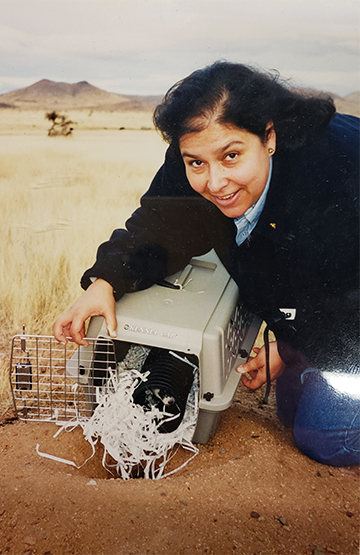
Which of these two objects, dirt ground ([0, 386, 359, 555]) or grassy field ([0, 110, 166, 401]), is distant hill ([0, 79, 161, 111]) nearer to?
grassy field ([0, 110, 166, 401])

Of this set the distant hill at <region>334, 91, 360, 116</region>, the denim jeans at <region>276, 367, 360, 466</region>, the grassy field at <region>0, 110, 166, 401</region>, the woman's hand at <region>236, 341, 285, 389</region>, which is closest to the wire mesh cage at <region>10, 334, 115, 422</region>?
the grassy field at <region>0, 110, 166, 401</region>

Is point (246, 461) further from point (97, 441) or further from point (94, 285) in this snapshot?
point (94, 285)

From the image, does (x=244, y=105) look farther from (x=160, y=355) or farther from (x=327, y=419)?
(x=327, y=419)

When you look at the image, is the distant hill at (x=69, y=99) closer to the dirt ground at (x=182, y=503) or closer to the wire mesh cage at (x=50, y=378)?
the wire mesh cage at (x=50, y=378)

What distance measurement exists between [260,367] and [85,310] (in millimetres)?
514

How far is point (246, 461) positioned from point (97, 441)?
0.38 metres

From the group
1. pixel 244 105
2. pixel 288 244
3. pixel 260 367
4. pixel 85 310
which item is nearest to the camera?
pixel 244 105

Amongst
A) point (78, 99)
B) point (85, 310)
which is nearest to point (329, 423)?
point (85, 310)

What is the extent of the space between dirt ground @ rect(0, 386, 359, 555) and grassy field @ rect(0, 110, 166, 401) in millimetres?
397

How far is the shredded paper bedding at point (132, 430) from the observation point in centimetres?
123

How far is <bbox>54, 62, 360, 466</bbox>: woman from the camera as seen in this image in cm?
105

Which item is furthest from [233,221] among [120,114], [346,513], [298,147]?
[346,513]

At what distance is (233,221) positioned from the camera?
122 cm

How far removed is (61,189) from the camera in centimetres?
117
